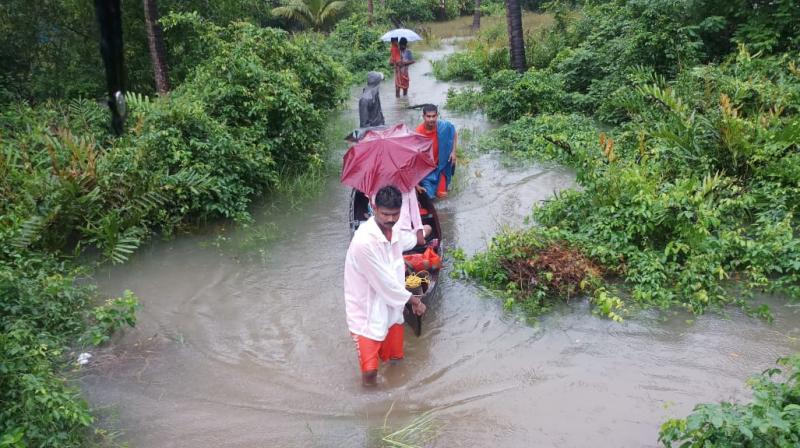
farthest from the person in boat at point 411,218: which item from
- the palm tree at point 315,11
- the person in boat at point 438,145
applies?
the palm tree at point 315,11

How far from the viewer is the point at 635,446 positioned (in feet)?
13.6

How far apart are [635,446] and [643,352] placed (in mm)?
1218

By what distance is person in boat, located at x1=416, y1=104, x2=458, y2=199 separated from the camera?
24.8ft

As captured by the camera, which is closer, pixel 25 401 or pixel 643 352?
pixel 25 401

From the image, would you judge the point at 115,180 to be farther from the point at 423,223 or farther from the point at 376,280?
the point at 376,280

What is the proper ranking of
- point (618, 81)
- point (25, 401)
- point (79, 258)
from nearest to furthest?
point (25, 401) < point (79, 258) < point (618, 81)

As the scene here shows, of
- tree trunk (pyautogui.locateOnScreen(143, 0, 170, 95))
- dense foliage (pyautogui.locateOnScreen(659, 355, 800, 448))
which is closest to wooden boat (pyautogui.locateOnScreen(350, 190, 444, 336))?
dense foliage (pyautogui.locateOnScreen(659, 355, 800, 448))

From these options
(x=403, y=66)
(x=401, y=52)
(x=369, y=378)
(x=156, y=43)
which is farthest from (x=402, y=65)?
(x=369, y=378)

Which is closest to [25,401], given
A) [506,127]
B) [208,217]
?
[208,217]

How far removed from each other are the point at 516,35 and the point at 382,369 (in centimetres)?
1124

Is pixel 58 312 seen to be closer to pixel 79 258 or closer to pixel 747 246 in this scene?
pixel 79 258

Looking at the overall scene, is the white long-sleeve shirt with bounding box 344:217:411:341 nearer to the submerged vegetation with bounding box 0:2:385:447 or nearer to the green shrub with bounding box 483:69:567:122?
the submerged vegetation with bounding box 0:2:385:447

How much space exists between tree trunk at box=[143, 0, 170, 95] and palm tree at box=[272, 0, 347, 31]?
55.0 feet

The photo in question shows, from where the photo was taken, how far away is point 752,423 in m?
2.99
